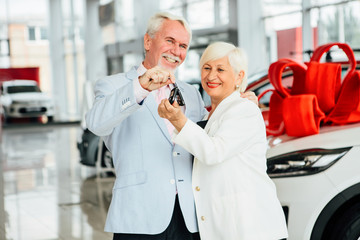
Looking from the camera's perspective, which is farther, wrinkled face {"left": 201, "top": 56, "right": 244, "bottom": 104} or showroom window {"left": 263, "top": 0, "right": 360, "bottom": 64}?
showroom window {"left": 263, "top": 0, "right": 360, "bottom": 64}

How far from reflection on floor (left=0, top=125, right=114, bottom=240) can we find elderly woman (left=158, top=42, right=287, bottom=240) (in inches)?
119

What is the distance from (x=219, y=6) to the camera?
47.9 feet

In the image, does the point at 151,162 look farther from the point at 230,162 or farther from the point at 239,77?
the point at 239,77

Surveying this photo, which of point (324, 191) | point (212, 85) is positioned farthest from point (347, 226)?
point (212, 85)

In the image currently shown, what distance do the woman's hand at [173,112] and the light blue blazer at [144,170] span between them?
0.68 ft

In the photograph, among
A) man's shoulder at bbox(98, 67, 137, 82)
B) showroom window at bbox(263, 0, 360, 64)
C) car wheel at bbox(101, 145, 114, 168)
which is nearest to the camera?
man's shoulder at bbox(98, 67, 137, 82)

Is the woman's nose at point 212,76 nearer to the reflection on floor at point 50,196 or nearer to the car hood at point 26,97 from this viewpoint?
the reflection on floor at point 50,196

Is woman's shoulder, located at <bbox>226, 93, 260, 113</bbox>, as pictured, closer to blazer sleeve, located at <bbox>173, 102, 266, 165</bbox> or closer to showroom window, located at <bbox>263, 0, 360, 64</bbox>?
blazer sleeve, located at <bbox>173, 102, 266, 165</bbox>

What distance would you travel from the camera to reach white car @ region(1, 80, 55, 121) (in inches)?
816

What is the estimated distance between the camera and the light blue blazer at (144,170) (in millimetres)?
2211

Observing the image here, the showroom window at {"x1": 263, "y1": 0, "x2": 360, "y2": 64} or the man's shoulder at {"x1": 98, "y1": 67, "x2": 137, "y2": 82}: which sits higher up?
the showroom window at {"x1": 263, "y1": 0, "x2": 360, "y2": 64}

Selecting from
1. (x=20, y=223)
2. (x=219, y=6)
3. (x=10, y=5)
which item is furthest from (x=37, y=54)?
(x=20, y=223)

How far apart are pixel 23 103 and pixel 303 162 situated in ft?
60.9

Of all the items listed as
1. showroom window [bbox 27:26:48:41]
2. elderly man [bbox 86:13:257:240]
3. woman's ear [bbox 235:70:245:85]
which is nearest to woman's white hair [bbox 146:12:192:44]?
elderly man [bbox 86:13:257:240]
